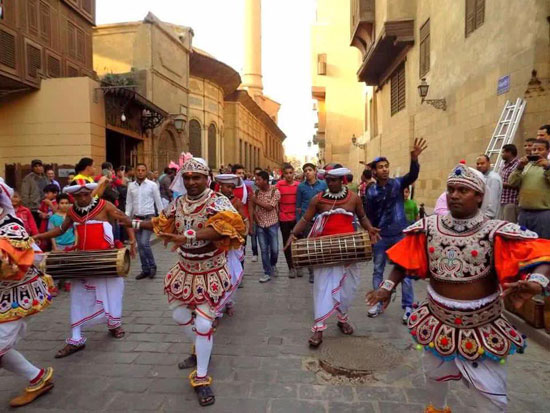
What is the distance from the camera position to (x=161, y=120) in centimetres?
1762

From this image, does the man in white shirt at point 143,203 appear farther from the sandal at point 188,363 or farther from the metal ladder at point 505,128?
the metal ladder at point 505,128

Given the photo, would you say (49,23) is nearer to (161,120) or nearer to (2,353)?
(161,120)

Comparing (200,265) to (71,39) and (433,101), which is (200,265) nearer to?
(433,101)

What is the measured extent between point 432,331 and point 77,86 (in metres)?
13.4

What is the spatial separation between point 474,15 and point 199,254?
1011 cm

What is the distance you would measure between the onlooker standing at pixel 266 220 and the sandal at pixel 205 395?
4.11 metres

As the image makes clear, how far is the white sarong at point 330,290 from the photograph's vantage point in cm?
471

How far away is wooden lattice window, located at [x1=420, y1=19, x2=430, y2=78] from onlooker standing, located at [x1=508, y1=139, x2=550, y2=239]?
9.12 metres

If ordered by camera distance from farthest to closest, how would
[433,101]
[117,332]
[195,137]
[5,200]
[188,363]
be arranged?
[195,137] < [433,101] < [117,332] < [188,363] < [5,200]

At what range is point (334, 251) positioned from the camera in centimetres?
464

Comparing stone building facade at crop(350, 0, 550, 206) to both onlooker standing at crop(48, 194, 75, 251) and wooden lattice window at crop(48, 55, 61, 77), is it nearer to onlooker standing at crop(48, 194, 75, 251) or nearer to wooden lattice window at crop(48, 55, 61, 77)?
onlooker standing at crop(48, 194, 75, 251)

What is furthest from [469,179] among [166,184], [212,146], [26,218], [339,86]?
[339,86]

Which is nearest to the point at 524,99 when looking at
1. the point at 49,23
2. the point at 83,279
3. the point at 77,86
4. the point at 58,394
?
the point at 83,279

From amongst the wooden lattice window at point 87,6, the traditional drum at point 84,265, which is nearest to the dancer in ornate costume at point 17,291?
the traditional drum at point 84,265
